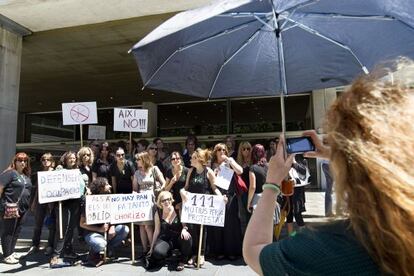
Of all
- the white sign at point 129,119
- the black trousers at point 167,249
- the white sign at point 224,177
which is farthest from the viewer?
the white sign at point 129,119

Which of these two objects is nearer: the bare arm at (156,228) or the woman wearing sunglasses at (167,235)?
the woman wearing sunglasses at (167,235)

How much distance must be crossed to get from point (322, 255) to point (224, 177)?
5.00m

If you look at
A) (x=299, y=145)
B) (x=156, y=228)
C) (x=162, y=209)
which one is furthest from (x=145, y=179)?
(x=299, y=145)

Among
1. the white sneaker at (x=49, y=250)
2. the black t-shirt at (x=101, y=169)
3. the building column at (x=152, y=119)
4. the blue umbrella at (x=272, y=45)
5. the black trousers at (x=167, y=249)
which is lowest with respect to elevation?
the white sneaker at (x=49, y=250)

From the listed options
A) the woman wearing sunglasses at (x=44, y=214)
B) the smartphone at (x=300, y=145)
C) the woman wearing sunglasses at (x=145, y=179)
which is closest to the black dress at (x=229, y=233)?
the woman wearing sunglasses at (x=145, y=179)

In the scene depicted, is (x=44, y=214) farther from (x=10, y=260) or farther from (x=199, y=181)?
(x=199, y=181)

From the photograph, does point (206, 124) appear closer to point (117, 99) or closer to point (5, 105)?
point (117, 99)

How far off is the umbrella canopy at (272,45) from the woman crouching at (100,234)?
3612 millimetres

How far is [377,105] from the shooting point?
109 cm

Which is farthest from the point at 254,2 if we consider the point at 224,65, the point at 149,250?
the point at 149,250

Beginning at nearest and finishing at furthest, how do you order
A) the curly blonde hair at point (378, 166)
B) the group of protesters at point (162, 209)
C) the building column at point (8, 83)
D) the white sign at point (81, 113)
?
the curly blonde hair at point (378, 166) < the group of protesters at point (162, 209) < the white sign at point (81, 113) < the building column at point (8, 83)

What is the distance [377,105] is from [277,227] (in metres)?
4.97

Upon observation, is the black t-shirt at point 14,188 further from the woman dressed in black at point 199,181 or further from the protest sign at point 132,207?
the woman dressed in black at point 199,181

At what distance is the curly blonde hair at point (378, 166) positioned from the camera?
955 millimetres
